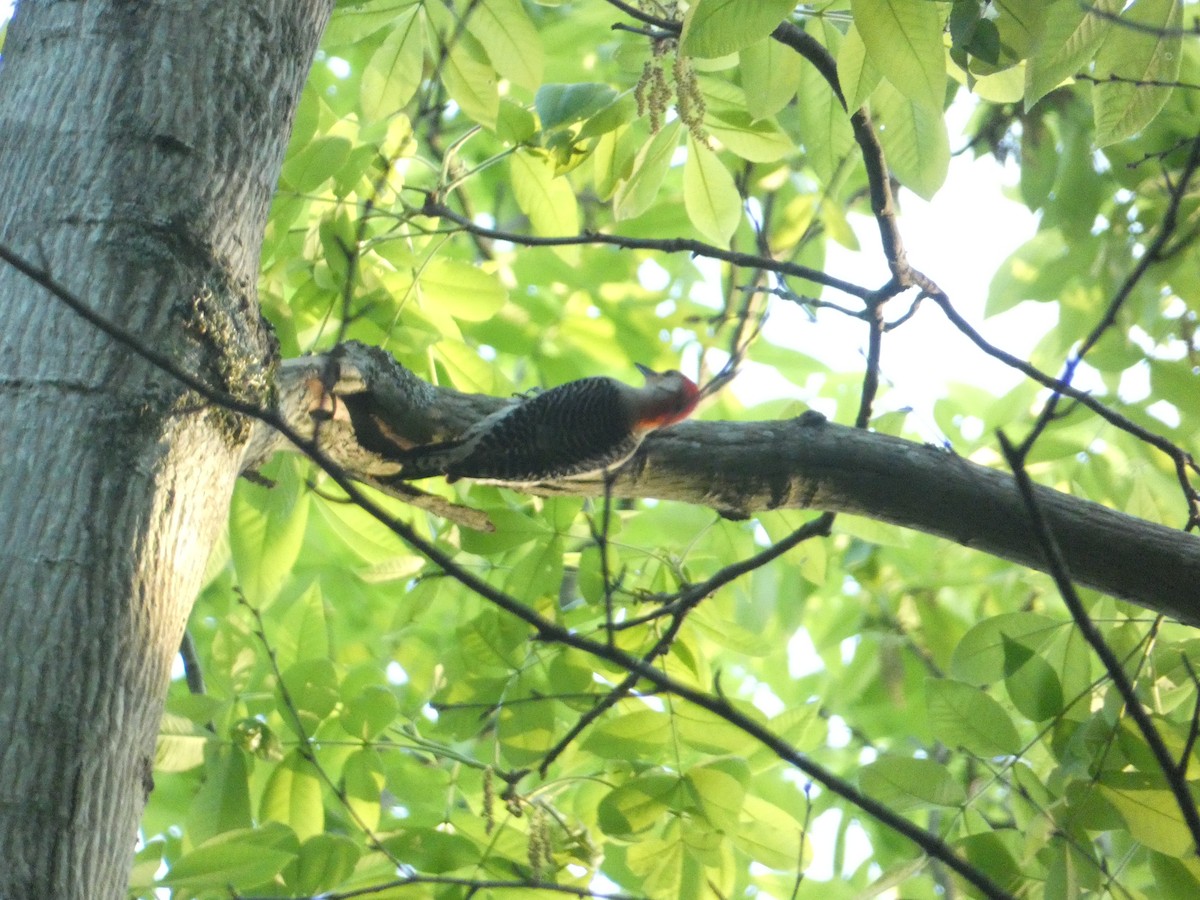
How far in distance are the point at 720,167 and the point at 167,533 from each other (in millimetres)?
1876

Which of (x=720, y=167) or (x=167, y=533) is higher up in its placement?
(x=720, y=167)

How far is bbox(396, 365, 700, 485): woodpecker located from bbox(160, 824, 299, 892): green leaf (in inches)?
34.5

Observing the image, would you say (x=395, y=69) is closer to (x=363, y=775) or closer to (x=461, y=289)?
(x=461, y=289)

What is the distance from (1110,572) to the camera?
2.35 meters

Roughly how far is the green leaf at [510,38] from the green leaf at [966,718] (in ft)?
5.60

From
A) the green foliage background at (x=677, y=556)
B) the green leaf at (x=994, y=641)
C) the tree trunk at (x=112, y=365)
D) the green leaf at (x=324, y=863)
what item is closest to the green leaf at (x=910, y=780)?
the green foliage background at (x=677, y=556)

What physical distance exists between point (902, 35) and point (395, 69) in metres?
1.39

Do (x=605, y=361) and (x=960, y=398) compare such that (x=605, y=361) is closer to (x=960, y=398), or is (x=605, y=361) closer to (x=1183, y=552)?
(x=960, y=398)

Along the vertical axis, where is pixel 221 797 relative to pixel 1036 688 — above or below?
below

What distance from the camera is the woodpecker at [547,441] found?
8.33 feet

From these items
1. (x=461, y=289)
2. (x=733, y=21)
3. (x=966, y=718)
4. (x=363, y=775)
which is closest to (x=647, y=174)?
(x=461, y=289)

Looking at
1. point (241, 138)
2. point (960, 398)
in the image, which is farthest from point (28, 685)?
point (960, 398)

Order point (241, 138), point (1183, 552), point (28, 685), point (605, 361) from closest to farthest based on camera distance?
point (28, 685)
point (241, 138)
point (1183, 552)
point (605, 361)

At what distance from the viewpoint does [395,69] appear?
A: 2.65m
